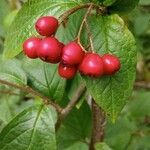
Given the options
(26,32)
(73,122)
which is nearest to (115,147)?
(73,122)

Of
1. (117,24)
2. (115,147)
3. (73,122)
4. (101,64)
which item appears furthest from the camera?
(115,147)

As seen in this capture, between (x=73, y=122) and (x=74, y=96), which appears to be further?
(x=73, y=122)

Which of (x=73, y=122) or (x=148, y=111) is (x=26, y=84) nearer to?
(x=73, y=122)

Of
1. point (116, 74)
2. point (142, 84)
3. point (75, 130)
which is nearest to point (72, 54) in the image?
point (116, 74)

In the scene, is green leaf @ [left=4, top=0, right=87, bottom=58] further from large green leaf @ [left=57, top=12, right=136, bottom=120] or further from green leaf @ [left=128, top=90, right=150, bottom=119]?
green leaf @ [left=128, top=90, right=150, bottom=119]

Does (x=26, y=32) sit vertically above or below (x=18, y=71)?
above

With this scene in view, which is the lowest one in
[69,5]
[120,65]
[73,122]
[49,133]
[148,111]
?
[148,111]

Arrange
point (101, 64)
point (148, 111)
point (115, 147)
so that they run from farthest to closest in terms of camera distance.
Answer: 1. point (148, 111)
2. point (115, 147)
3. point (101, 64)
